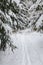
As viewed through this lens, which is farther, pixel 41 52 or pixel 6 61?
pixel 41 52

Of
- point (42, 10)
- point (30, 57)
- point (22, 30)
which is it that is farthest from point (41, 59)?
point (22, 30)

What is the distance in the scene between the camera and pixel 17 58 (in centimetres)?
754

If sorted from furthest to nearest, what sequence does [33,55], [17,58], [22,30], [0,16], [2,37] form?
[22,30] → [33,55] → [17,58] → [0,16] → [2,37]

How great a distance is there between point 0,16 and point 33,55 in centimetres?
270

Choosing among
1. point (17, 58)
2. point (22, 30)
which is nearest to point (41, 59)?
point (17, 58)

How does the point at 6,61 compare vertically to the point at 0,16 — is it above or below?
below

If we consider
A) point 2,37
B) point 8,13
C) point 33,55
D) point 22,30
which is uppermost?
point 8,13

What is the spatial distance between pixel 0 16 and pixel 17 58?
2.19 metres

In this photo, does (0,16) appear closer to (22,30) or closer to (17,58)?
(17,58)

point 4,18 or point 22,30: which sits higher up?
point 4,18

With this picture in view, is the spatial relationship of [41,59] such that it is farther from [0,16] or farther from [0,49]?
[0,16]

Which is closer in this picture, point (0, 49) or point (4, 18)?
point (4, 18)

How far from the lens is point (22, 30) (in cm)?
1689

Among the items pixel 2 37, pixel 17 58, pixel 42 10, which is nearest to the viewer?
pixel 2 37
